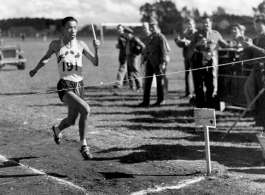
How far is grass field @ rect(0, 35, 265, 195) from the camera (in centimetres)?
527

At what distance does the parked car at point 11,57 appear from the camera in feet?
80.2

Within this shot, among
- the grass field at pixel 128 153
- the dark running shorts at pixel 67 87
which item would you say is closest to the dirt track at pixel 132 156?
the grass field at pixel 128 153

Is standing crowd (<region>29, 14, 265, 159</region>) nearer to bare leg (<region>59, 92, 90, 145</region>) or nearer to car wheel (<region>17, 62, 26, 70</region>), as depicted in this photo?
bare leg (<region>59, 92, 90, 145</region>)

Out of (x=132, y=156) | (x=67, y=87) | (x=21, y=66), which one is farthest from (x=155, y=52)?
(x=21, y=66)

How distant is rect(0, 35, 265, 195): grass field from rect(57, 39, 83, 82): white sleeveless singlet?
113 cm

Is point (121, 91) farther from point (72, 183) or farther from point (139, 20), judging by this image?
point (72, 183)

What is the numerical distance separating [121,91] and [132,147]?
304 inches

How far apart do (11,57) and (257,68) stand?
19.6 meters

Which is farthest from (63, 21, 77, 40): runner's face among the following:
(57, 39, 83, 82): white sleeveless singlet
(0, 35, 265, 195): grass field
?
(0, 35, 265, 195): grass field

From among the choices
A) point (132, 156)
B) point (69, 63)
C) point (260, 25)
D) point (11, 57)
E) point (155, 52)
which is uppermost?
point (11, 57)

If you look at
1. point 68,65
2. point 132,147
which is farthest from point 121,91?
point 68,65

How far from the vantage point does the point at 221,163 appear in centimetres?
623

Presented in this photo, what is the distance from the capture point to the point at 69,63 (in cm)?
627

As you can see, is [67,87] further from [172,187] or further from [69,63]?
[172,187]
